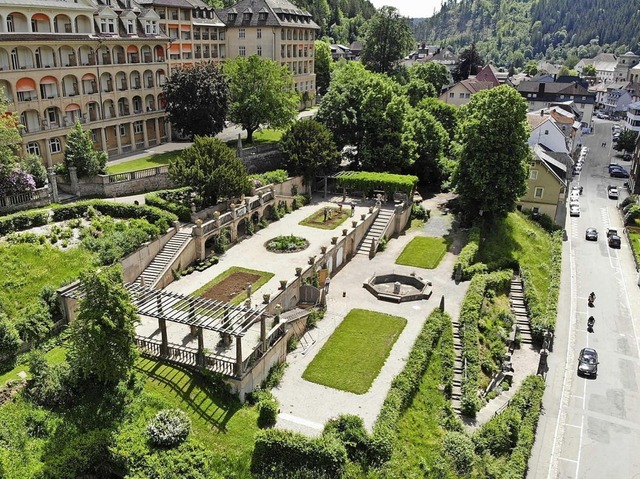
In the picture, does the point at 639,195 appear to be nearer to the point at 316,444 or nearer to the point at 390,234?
the point at 390,234

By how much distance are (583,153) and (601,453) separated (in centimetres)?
9542

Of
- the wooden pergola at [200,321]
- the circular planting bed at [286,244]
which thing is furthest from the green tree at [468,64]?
the wooden pergola at [200,321]

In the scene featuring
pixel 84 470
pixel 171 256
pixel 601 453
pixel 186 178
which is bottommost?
pixel 601 453

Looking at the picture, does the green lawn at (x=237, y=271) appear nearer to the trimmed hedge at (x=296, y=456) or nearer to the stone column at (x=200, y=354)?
the stone column at (x=200, y=354)

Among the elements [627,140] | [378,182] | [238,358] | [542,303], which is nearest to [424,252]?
[542,303]

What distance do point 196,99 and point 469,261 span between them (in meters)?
35.0

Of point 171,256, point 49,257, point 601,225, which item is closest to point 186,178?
point 171,256

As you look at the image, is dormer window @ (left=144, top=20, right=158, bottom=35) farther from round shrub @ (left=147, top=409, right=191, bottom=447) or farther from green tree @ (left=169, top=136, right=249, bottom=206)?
round shrub @ (left=147, top=409, right=191, bottom=447)

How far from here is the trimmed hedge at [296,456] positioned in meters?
25.3

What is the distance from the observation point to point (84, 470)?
24.3 meters

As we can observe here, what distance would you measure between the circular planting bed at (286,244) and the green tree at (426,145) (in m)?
22.9

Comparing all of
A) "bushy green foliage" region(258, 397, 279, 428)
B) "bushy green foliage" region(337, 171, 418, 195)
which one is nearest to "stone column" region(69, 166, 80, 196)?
"bushy green foliage" region(337, 171, 418, 195)

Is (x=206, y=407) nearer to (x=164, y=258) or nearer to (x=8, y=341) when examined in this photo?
(x=8, y=341)

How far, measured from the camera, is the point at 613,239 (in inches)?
2571
